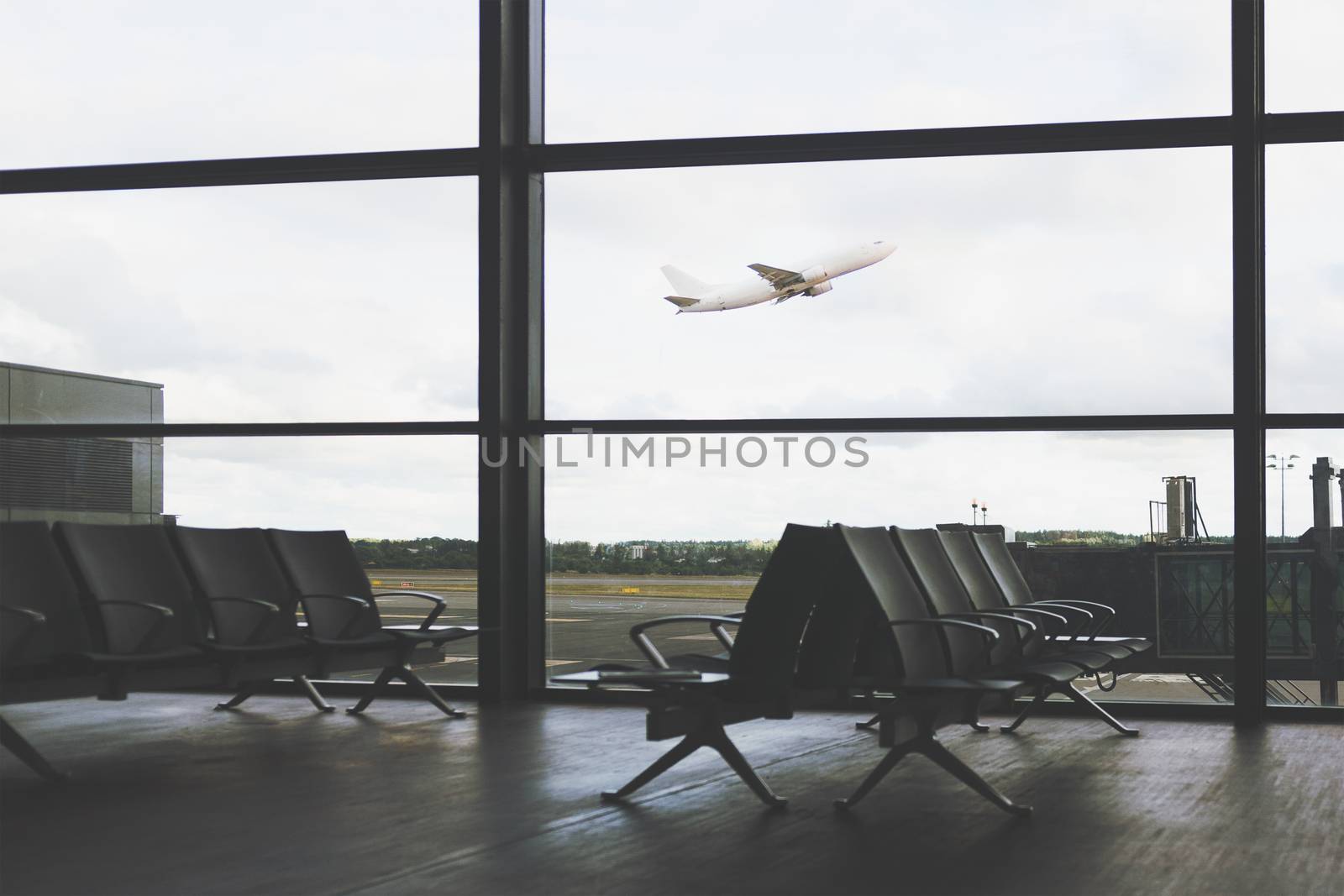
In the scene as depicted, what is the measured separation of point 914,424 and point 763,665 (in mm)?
2920

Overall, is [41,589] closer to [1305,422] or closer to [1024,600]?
[1024,600]

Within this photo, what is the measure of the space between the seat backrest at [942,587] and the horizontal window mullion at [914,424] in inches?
57.3

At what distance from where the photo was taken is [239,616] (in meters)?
5.70

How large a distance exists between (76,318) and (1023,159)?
5.38 meters

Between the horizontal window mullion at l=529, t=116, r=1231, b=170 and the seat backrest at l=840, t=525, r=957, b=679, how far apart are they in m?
2.91

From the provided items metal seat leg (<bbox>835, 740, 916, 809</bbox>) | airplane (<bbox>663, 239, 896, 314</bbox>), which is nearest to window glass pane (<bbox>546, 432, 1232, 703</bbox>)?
airplane (<bbox>663, 239, 896, 314</bbox>)

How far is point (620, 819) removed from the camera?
4027 millimetres

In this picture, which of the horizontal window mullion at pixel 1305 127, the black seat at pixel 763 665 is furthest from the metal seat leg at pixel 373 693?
the horizontal window mullion at pixel 1305 127

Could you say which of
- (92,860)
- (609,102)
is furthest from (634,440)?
(92,860)

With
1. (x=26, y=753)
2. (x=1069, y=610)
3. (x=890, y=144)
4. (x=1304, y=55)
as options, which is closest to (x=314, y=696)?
(x=26, y=753)

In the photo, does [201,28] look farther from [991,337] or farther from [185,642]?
[991,337]

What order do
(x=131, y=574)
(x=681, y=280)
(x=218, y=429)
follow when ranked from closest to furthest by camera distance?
1. (x=131, y=574)
2. (x=681, y=280)
3. (x=218, y=429)

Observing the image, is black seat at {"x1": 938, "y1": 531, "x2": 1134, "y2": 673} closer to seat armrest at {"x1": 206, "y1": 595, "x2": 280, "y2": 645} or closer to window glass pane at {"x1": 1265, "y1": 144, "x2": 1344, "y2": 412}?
window glass pane at {"x1": 1265, "y1": 144, "x2": 1344, "y2": 412}

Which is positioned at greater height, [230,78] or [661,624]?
[230,78]
